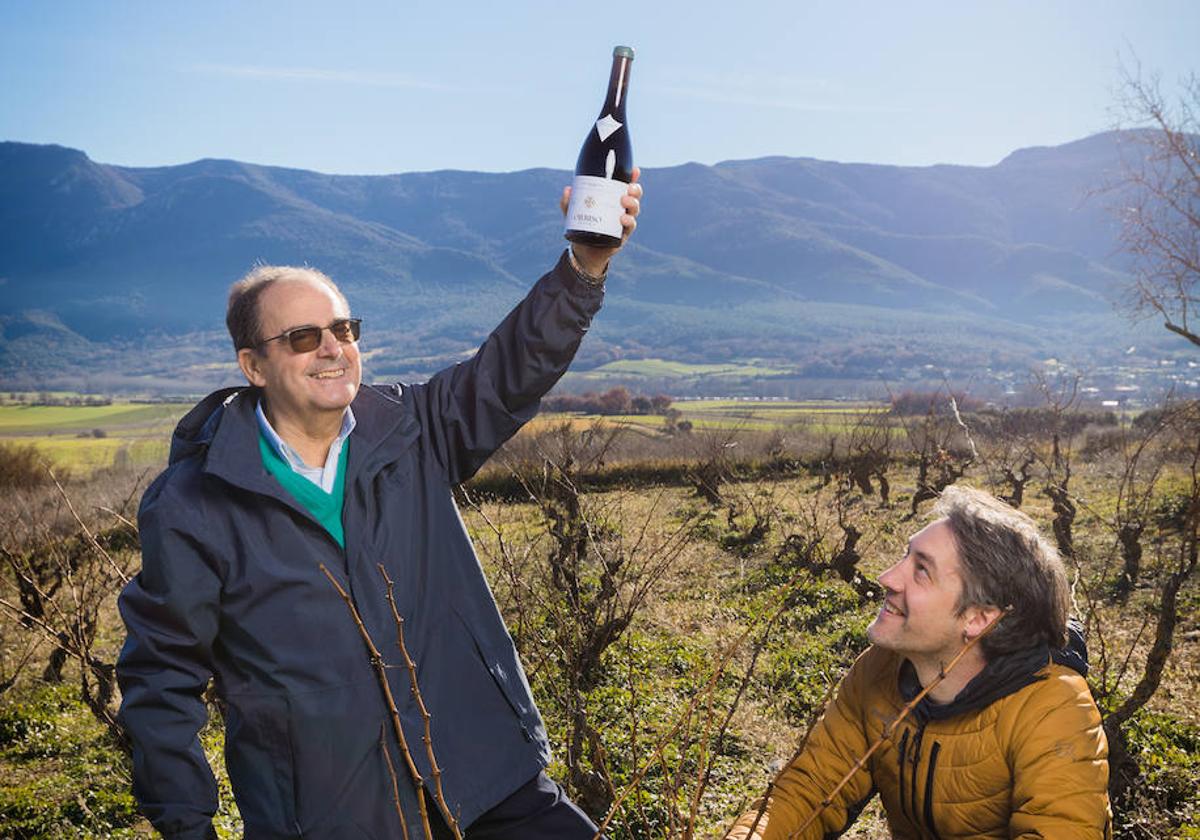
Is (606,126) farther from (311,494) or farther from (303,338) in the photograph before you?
(311,494)

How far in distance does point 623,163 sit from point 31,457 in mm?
23351

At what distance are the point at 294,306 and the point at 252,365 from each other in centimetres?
20

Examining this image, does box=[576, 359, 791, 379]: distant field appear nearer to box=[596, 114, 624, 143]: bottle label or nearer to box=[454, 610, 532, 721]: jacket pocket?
box=[596, 114, 624, 143]: bottle label

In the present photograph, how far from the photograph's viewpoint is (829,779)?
240 centimetres

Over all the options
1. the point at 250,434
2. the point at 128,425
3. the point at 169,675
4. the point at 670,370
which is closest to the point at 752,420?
the point at 250,434

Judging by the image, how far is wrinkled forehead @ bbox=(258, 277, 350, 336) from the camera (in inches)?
83.4

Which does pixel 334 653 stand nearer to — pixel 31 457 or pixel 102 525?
pixel 102 525

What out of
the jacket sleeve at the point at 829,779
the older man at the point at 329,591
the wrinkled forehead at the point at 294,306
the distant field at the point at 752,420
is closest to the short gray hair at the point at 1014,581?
the jacket sleeve at the point at 829,779

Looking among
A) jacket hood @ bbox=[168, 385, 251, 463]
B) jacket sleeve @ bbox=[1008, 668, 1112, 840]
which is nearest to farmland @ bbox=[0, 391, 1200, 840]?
jacket sleeve @ bbox=[1008, 668, 1112, 840]

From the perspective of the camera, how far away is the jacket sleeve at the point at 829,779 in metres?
2.33

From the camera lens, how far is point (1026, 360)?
5620 inches

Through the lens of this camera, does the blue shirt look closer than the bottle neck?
Yes

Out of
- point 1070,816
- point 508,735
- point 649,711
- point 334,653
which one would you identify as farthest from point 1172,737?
point 334,653

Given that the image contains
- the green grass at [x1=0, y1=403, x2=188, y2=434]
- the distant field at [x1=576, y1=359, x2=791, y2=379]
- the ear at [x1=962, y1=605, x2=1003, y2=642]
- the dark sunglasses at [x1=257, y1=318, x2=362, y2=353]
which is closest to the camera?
the dark sunglasses at [x1=257, y1=318, x2=362, y2=353]
